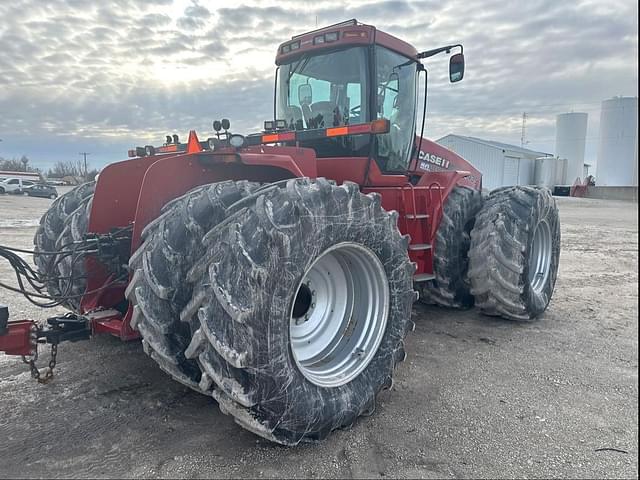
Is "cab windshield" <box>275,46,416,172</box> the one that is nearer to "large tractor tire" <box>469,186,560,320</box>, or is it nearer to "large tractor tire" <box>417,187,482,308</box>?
"large tractor tire" <box>417,187,482,308</box>

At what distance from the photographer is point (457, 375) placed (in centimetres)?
394

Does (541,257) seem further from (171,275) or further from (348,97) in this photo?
(171,275)

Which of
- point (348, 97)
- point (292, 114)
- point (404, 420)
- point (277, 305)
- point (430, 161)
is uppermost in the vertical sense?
point (348, 97)

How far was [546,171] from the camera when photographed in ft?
125

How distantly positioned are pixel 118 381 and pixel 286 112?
2.92 m

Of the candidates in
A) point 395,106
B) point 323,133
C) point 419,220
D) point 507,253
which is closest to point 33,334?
point 323,133

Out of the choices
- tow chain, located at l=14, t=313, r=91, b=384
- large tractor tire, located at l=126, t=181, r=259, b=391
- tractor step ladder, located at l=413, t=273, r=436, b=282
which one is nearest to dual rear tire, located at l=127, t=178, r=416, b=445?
large tractor tire, located at l=126, t=181, r=259, b=391

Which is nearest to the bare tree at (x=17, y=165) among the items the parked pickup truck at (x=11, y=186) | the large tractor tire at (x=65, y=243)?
the parked pickup truck at (x=11, y=186)

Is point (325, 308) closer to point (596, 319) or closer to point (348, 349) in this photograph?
point (348, 349)

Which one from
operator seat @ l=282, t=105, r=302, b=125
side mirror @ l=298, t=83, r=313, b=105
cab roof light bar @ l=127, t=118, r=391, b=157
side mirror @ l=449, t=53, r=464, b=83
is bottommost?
cab roof light bar @ l=127, t=118, r=391, b=157

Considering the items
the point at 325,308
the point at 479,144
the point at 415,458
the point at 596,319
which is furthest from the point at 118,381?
the point at 479,144

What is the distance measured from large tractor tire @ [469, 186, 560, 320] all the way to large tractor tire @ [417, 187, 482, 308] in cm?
18

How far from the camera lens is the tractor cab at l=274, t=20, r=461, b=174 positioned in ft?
14.4

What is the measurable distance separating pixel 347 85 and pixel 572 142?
36507 millimetres
